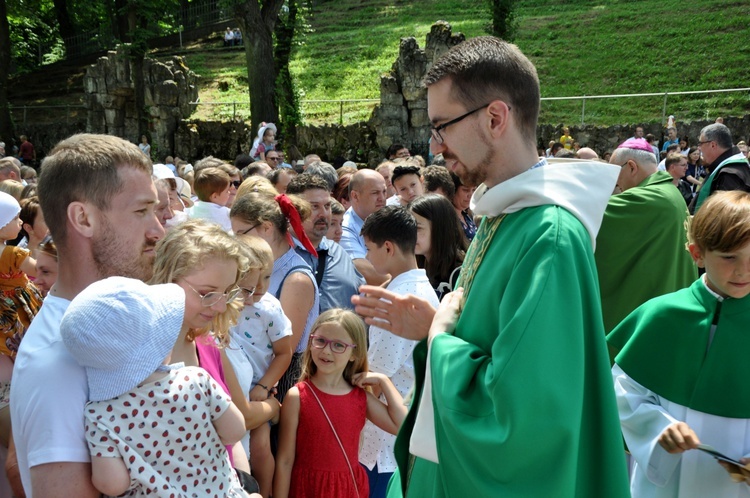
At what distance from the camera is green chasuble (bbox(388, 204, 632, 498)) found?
186 cm

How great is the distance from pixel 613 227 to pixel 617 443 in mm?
3632

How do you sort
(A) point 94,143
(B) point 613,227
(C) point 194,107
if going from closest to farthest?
(A) point 94,143
(B) point 613,227
(C) point 194,107

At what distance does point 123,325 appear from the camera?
2031mm

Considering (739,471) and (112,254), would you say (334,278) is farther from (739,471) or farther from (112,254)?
(739,471)

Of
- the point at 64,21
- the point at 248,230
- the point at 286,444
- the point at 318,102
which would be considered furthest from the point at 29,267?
the point at 64,21

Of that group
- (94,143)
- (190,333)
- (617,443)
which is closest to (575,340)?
(617,443)

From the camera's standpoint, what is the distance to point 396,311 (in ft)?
7.82

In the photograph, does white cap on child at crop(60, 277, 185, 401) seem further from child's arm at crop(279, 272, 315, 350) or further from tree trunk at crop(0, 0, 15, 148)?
tree trunk at crop(0, 0, 15, 148)

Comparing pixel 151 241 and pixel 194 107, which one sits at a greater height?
pixel 151 241

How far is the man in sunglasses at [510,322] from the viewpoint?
1.87 metres

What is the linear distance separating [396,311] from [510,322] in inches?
22.1

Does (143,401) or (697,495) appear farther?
(697,495)

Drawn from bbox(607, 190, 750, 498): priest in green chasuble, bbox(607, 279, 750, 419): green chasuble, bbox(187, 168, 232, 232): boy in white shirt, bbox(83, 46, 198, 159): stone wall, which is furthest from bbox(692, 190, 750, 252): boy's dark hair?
bbox(83, 46, 198, 159): stone wall

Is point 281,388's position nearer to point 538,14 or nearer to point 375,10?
point 538,14
